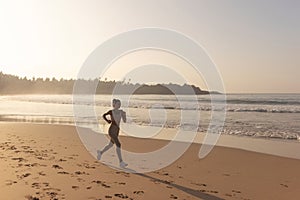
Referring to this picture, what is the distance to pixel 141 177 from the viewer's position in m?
8.76

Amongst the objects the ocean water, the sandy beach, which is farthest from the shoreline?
the sandy beach

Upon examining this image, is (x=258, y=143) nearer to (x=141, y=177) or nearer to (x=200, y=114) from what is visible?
(x=141, y=177)

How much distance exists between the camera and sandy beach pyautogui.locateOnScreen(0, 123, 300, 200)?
721 cm

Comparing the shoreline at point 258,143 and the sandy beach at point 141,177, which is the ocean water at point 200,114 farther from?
the sandy beach at point 141,177

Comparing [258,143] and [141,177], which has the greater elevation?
[258,143]

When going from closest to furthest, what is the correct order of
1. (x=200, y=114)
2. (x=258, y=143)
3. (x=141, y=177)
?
(x=141, y=177), (x=258, y=143), (x=200, y=114)

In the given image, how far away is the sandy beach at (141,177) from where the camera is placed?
7.21 metres

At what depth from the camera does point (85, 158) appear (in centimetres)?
1098

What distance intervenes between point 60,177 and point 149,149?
6.40 m

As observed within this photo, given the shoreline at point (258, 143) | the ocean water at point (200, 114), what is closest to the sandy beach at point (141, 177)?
the shoreline at point (258, 143)

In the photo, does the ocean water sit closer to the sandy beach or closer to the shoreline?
the shoreline

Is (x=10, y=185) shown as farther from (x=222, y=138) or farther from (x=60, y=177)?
(x=222, y=138)

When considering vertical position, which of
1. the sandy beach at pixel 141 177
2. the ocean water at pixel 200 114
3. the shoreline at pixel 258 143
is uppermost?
the ocean water at pixel 200 114

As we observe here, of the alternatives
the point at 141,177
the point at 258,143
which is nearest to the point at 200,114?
the point at 258,143
